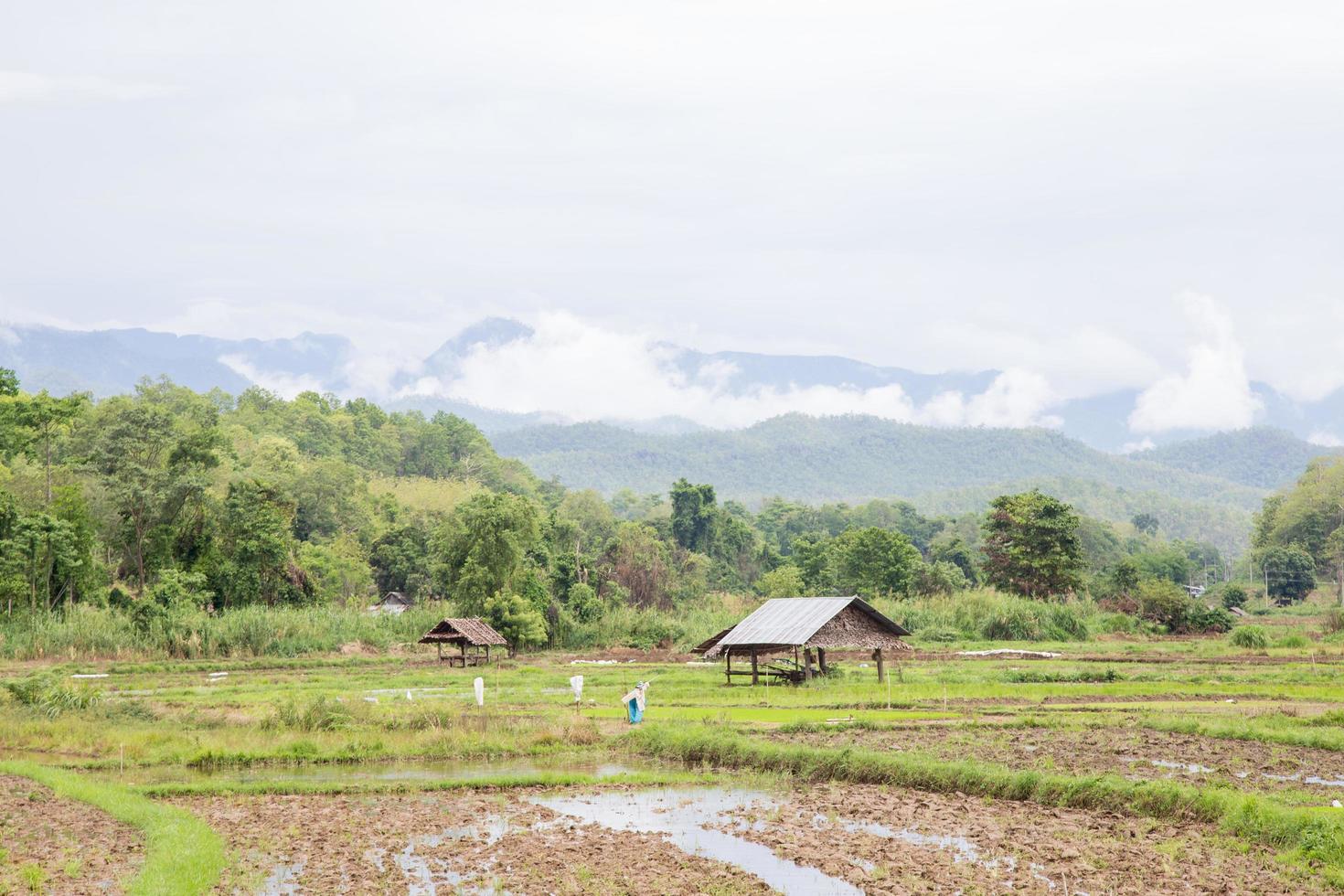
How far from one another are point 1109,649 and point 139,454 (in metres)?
47.4

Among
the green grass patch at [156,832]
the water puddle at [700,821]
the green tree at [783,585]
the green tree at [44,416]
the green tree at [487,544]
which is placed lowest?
the water puddle at [700,821]

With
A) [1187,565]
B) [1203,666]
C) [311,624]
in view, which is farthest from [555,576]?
[1187,565]

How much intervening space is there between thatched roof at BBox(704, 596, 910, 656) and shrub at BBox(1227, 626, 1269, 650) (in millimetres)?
19148

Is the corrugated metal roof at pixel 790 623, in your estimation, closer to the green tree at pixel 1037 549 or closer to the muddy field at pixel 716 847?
the muddy field at pixel 716 847

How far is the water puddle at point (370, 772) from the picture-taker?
21.3 meters

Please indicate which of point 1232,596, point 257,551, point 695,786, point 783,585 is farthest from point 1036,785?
point 1232,596

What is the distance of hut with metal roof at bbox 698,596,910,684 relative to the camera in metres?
33.2

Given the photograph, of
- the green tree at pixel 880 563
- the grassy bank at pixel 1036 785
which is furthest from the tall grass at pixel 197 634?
the grassy bank at pixel 1036 785

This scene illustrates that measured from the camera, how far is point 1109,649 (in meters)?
46.4

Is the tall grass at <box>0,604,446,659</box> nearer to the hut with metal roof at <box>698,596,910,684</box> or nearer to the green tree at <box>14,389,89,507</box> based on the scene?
the hut with metal roof at <box>698,596,910,684</box>

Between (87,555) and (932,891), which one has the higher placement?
(87,555)

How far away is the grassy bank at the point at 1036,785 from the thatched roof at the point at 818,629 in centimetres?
878

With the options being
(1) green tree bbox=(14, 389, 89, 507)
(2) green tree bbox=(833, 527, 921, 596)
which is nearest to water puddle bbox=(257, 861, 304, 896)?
(2) green tree bbox=(833, 527, 921, 596)

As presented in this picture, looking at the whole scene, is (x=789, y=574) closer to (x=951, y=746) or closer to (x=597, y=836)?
(x=951, y=746)
